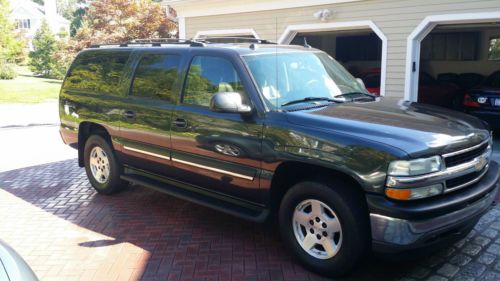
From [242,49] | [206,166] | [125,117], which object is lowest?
[206,166]

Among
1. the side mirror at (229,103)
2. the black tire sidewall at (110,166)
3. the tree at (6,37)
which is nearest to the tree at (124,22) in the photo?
the tree at (6,37)

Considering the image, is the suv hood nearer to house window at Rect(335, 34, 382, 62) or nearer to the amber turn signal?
the amber turn signal

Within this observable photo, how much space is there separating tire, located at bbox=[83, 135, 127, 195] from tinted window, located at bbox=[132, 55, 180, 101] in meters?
1.01

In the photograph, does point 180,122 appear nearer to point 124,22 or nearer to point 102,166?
point 102,166

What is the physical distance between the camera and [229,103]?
403cm

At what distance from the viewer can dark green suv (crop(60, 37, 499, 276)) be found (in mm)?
3361

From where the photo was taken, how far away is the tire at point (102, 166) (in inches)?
234

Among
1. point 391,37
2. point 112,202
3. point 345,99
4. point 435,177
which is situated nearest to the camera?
point 435,177

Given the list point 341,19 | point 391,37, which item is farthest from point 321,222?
point 341,19

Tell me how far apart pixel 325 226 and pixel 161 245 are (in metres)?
1.74

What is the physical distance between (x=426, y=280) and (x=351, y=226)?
843mm

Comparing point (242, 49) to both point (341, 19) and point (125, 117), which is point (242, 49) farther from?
point (341, 19)

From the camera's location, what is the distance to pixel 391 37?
9.43 metres

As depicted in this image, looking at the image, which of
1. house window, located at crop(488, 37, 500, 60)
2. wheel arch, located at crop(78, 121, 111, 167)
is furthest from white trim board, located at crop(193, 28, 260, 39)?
house window, located at crop(488, 37, 500, 60)
